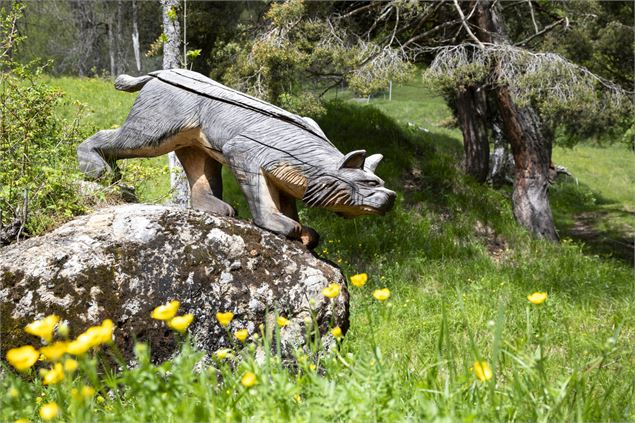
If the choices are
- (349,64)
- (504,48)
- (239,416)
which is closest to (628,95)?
(504,48)

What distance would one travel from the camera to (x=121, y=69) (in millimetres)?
24266

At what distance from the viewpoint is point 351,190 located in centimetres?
321

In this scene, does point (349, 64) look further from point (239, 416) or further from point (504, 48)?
point (239, 416)

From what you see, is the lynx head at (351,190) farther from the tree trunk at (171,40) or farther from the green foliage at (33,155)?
the tree trunk at (171,40)

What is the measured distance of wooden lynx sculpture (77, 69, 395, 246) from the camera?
10.7 feet

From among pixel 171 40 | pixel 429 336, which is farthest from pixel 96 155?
pixel 429 336

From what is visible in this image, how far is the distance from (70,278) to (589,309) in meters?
4.44

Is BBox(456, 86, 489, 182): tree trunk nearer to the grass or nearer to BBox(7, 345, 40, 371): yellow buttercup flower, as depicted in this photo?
the grass

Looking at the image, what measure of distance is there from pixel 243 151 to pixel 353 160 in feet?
2.21

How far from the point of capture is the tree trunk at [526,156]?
27.0 ft

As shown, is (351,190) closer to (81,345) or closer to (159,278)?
(159,278)

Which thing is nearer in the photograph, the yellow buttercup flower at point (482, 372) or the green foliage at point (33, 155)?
the yellow buttercup flower at point (482, 372)

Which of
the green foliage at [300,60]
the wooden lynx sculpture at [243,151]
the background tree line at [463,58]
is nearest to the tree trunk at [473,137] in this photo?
the background tree line at [463,58]

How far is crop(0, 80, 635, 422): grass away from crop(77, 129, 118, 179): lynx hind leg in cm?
159
